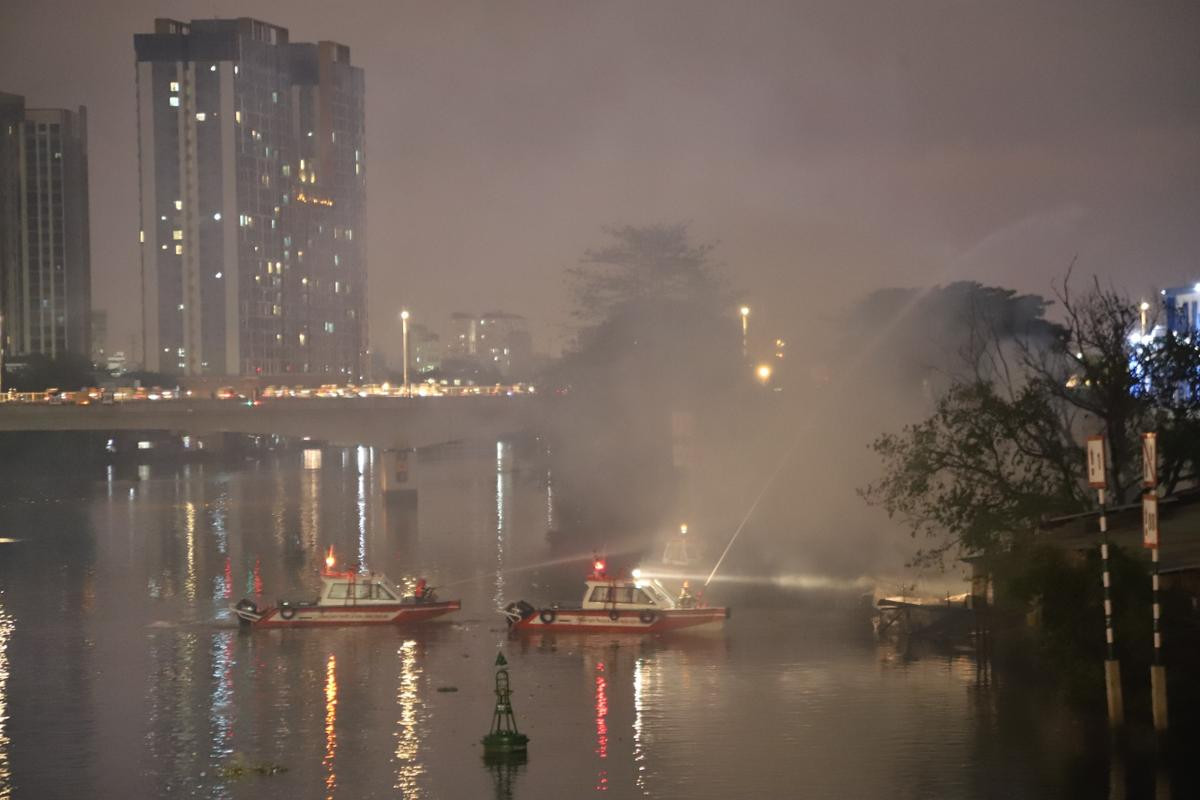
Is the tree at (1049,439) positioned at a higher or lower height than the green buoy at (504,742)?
higher

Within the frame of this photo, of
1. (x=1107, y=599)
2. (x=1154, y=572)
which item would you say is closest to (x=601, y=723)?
(x=1107, y=599)

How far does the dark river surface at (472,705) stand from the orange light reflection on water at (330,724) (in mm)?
64

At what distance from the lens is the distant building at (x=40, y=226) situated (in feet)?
632

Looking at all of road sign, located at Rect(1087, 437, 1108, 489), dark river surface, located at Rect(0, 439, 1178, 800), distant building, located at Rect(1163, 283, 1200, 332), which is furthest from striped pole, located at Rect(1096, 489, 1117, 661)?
distant building, located at Rect(1163, 283, 1200, 332)

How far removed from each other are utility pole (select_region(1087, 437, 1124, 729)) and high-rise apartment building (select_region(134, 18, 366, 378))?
446 ft

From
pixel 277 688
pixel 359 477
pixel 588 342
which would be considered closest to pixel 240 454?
pixel 359 477

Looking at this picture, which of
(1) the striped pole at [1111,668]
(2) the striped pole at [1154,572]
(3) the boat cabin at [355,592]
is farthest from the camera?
(3) the boat cabin at [355,592]

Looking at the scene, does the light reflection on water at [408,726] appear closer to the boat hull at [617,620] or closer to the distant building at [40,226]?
the boat hull at [617,620]

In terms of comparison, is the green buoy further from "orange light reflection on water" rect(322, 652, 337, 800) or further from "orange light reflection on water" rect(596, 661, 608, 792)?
"orange light reflection on water" rect(322, 652, 337, 800)

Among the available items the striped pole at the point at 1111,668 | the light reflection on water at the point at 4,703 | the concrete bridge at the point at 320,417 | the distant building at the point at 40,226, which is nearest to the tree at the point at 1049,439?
the striped pole at the point at 1111,668

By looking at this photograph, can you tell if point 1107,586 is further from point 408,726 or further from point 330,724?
point 330,724

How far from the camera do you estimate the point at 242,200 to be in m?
152

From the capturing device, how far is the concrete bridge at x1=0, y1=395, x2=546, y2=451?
216 ft

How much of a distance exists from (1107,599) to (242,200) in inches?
5623
